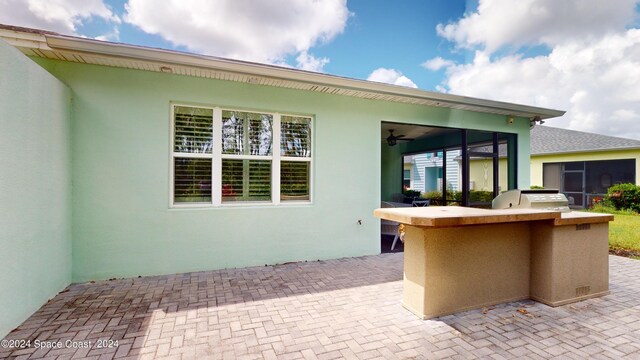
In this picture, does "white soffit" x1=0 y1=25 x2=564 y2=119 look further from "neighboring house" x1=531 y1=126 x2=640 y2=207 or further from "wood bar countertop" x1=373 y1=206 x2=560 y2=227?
"neighboring house" x1=531 y1=126 x2=640 y2=207

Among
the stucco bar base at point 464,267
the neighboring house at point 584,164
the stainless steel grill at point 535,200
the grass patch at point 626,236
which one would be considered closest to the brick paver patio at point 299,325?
the stucco bar base at point 464,267

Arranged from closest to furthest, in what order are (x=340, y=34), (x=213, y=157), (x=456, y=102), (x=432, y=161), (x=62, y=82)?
(x=62, y=82), (x=213, y=157), (x=456, y=102), (x=340, y=34), (x=432, y=161)

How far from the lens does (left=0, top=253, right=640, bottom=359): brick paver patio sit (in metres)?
2.40

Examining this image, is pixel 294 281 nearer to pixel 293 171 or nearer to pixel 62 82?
pixel 293 171

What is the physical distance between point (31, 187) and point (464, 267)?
481 centimetres

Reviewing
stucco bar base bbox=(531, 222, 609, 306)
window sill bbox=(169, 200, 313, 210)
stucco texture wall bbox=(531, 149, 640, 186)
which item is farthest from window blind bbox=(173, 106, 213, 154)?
stucco texture wall bbox=(531, 149, 640, 186)

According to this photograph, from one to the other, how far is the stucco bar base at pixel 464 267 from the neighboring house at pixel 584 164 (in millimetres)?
13698

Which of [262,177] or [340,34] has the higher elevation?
[340,34]

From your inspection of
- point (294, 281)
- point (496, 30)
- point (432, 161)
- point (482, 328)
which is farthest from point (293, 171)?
point (432, 161)

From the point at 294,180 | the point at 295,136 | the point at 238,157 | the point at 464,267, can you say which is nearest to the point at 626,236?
the point at 464,267

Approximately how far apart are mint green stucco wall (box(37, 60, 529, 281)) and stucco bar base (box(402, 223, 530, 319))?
2.29 metres

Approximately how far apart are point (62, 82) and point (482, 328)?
19.2 feet

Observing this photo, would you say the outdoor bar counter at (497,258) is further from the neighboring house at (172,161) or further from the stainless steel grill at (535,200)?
the neighboring house at (172,161)

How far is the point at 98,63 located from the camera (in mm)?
3957
